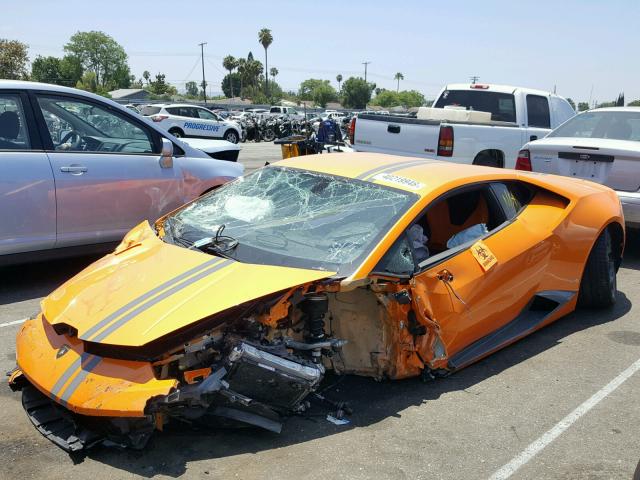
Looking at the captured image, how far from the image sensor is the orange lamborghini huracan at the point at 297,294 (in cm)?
281

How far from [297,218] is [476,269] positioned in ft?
3.76

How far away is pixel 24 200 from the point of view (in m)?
5.11

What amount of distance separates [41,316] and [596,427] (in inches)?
123

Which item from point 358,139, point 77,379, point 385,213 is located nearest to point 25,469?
point 77,379

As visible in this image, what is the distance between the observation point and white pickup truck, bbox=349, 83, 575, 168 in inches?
334

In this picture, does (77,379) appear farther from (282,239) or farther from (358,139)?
(358,139)

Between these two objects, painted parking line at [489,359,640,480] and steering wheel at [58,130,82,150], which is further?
steering wheel at [58,130,82,150]

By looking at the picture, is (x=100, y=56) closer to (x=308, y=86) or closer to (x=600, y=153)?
(x=308, y=86)

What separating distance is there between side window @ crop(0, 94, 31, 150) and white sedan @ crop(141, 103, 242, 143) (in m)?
17.2

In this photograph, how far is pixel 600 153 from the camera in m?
6.64

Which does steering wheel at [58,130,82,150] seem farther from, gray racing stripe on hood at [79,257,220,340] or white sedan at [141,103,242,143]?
white sedan at [141,103,242,143]

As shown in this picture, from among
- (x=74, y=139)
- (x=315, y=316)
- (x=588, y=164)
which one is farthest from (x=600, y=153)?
(x=74, y=139)

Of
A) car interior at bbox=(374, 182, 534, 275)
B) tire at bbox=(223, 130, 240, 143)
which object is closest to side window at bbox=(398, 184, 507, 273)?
car interior at bbox=(374, 182, 534, 275)

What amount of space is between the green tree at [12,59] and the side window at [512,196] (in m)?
Answer: 60.9
